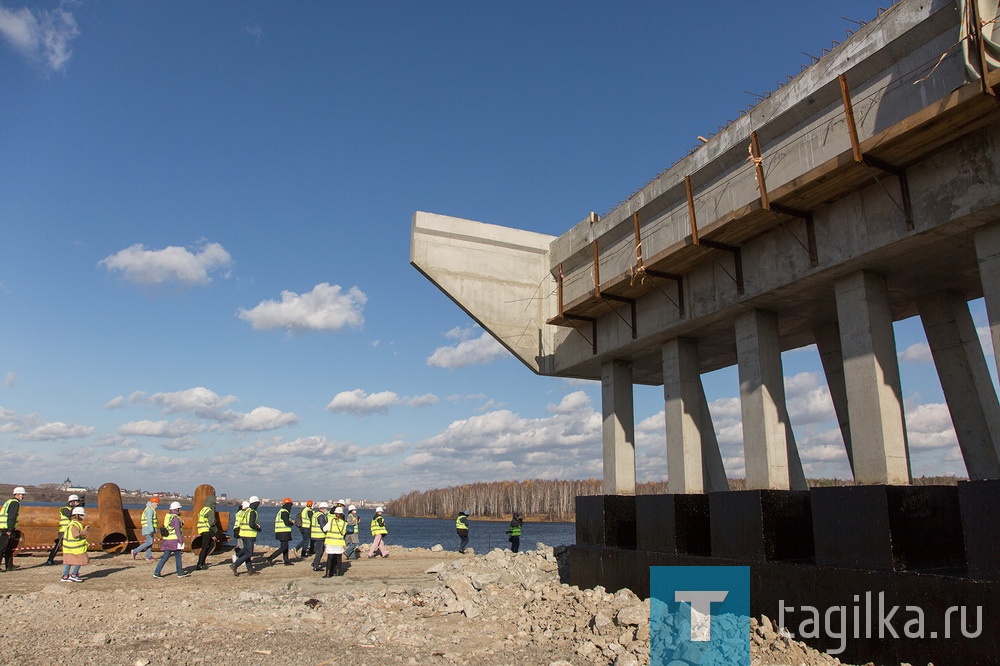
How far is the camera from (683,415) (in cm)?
1270

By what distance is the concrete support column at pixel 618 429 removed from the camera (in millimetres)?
14562

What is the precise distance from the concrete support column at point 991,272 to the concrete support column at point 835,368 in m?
4.62

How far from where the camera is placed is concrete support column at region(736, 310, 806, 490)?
10.5m

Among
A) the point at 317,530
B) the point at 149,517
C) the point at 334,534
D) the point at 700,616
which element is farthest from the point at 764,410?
the point at 149,517

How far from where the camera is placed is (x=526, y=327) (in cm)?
1670

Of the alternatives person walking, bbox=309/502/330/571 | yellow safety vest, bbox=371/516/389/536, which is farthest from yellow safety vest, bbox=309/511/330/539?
yellow safety vest, bbox=371/516/389/536

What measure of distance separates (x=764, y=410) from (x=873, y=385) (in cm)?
202

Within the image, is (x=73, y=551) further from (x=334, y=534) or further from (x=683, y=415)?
(x=683, y=415)

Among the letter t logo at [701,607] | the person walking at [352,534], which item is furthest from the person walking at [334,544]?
the letter t logo at [701,607]

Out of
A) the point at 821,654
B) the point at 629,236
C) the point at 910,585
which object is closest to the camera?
the point at 910,585

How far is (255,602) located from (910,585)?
32.9 feet

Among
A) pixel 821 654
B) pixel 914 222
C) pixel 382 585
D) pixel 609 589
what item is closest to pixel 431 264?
pixel 382 585

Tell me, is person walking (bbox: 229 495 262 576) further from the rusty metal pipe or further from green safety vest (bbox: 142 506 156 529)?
the rusty metal pipe

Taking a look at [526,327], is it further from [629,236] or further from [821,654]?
[821,654]
